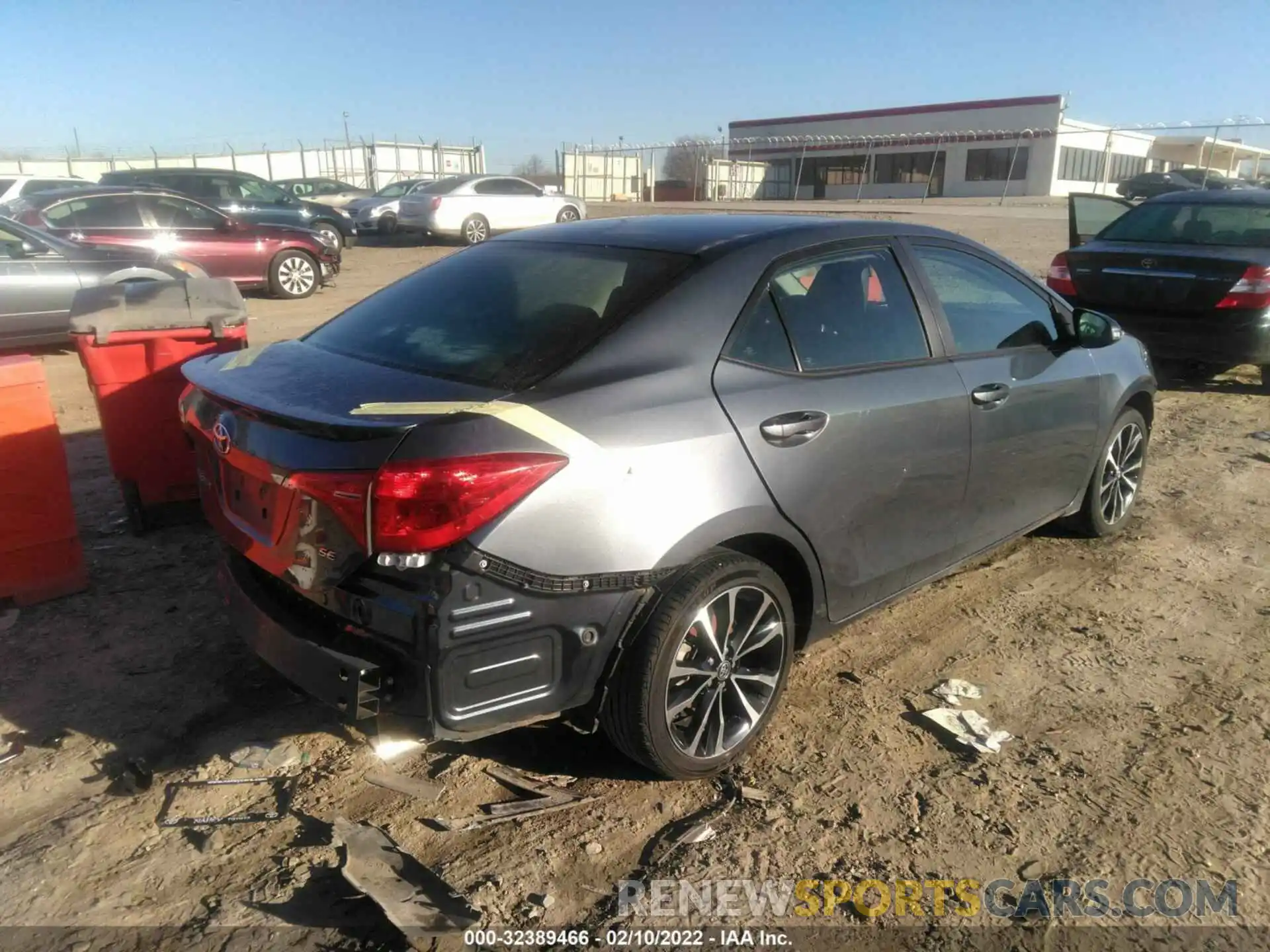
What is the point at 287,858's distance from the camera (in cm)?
268

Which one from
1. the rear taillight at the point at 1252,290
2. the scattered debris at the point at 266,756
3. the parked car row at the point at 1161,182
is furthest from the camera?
the parked car row at the point at 1161,182

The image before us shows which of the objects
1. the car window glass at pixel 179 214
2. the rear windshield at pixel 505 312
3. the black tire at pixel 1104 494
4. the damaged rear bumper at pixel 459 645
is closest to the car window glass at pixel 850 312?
the rear windshield at pixel 505 312

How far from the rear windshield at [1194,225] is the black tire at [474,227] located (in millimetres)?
14855

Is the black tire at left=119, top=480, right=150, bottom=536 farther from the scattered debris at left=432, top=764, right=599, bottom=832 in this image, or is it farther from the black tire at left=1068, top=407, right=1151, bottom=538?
the black tire at left=1068, top=407, right=1151, bottom=538

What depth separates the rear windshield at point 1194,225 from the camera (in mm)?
8250

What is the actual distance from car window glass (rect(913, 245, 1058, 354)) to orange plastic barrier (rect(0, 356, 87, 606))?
3.78 m

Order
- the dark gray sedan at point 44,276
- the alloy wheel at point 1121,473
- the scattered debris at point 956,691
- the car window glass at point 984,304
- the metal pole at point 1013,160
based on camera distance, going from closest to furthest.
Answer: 1. the scattered debris at point 956,691
2. the car window glass at point 984,304
3. the alloy wheel at point 1121,473
4. the dark gray sedan at point 44,276
5. the metal pole at point 1013,160

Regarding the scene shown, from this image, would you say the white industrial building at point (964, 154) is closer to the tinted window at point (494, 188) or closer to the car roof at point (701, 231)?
the tinted window at point (494, 188)

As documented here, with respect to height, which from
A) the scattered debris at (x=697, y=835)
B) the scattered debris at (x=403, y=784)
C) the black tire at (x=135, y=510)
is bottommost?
the scattered debris at (x=697, y=835)

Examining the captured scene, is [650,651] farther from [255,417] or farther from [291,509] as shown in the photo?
[255,417]

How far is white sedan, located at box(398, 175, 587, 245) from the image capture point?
68.8 feet

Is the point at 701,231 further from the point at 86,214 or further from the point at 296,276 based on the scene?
the point at 296,276

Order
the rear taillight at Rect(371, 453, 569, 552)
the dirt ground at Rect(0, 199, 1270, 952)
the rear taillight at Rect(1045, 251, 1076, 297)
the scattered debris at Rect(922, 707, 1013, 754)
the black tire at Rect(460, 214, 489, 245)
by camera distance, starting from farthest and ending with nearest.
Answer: the black tire at Rect(460, 214, 489, 245), the rear taillight at Rect(1045, 251, 1076, 297), the scattered debris at Rect(922, 707, 1013, 754), the dirt ground at Rect(0, 199, 1270, 952), the rear taillight at Rect(371, 453, 569, 552)

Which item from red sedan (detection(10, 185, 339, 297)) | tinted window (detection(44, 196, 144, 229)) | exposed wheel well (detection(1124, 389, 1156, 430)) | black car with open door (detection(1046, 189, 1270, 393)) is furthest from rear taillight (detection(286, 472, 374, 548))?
tinted window (detection(44, 196, 144, 229))
